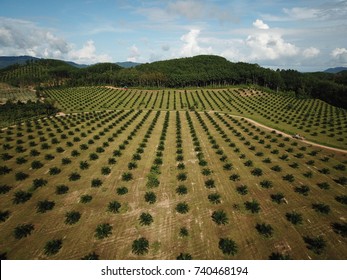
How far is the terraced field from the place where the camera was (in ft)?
244

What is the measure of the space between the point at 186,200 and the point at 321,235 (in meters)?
15.3

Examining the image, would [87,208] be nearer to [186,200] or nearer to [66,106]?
[186,200]

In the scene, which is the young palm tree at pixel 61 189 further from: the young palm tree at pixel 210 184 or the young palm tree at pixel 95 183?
the young palm tree at pixel 210 184

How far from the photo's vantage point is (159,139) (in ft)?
186

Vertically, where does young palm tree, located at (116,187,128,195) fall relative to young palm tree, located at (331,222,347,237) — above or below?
Result: above

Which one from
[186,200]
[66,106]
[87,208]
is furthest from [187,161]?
[66,106]

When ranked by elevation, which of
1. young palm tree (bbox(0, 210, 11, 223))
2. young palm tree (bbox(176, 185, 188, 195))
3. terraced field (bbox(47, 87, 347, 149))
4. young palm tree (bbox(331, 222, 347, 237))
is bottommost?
young palm tree (bbox(331, 222, 347, 237))

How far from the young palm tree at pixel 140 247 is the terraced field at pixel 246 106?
57640mm

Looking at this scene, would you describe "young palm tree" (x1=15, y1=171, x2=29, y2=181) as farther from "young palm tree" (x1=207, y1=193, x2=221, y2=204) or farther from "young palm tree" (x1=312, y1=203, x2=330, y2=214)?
"young palm tree" (x1=312, y1=203, x2=330, y2=214)

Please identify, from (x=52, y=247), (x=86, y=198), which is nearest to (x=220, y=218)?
(x=86, y=198)

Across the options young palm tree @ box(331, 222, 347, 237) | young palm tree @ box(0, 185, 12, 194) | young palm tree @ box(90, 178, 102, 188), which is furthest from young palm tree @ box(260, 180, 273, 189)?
young palm tree @ box(0, 185, 12, 194)

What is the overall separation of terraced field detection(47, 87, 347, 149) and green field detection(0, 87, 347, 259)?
51.4 feet

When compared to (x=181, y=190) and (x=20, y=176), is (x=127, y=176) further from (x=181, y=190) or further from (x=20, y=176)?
(x=20, y=176)
